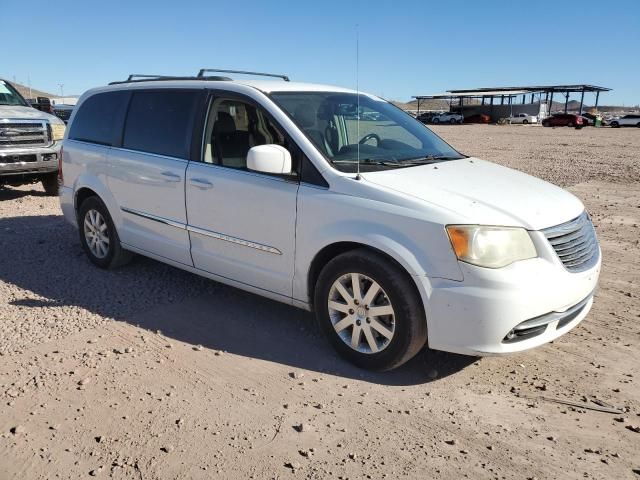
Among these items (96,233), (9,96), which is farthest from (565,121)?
(96,233)

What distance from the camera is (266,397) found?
3.42m

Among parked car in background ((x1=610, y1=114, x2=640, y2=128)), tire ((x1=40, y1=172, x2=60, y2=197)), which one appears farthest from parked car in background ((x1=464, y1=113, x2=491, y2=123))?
tire ((x1=40, y1=172, x2=60, y2=197))

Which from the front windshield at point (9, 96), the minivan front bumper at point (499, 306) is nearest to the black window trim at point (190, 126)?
the minivan front bumper at point (499, 306)

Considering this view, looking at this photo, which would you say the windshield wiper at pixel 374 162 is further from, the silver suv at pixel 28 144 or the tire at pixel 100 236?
the silver suv at pixel 28 144

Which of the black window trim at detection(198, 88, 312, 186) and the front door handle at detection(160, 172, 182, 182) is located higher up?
the black window trim at detection(198, 88, 312, 186)

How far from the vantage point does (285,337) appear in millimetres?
4242

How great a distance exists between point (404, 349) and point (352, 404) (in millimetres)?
461

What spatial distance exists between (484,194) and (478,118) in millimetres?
62500

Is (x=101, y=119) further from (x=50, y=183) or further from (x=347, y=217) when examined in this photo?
(x=50, y=183)

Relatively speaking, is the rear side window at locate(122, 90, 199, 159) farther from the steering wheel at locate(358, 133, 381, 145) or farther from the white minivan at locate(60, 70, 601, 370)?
the steering wheel at locate(358, 133, 381, 145)

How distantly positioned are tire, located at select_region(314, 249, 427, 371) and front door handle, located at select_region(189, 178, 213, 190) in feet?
4.07

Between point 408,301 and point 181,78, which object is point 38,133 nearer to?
point 181,78

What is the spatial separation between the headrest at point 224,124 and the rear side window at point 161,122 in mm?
256

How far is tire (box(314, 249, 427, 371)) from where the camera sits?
3.41 meters
